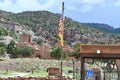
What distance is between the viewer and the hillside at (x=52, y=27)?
143 meters

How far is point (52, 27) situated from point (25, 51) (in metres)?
50.0

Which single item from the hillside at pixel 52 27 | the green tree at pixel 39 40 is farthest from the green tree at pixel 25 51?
the green tree at pixel 39 40

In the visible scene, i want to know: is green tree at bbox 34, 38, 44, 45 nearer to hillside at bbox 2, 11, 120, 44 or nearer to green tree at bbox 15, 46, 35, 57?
hillside at bbox 2, 11, 120, 44

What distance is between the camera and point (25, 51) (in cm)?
10656

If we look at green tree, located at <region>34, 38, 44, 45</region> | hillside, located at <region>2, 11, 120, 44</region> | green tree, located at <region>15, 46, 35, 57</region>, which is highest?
hillside, located at <region>2, 11, 120, 44</region>

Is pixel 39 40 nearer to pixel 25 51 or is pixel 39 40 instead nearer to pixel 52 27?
pixel 52 27

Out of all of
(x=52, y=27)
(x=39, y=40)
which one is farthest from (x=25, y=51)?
(x=52, y=27)

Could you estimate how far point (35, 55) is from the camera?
108750 millimetres

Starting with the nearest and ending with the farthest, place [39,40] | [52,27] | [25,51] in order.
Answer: [25,51], [39,40], [52,27]

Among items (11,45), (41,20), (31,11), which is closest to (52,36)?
(41,20)

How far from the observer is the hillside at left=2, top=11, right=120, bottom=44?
143m

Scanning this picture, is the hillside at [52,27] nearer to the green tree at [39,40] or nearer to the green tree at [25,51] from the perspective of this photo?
the green tree at [39,40]

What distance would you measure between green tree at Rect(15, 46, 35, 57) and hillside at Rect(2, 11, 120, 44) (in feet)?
102

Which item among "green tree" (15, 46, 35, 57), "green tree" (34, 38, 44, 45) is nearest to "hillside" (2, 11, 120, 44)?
"green tree" (34, 38, 44, 45)
